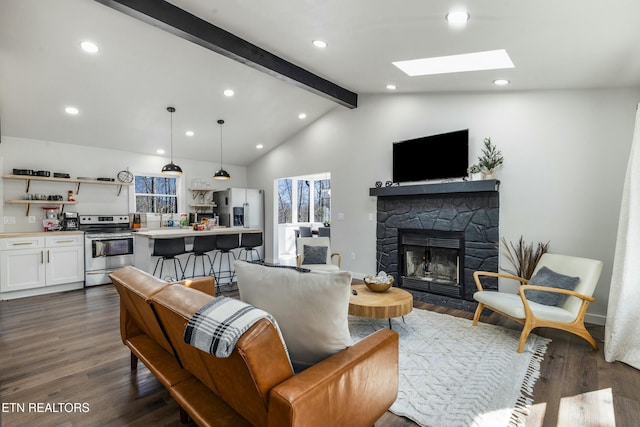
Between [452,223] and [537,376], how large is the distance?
236 centimetres

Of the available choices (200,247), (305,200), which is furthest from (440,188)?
(305,200)

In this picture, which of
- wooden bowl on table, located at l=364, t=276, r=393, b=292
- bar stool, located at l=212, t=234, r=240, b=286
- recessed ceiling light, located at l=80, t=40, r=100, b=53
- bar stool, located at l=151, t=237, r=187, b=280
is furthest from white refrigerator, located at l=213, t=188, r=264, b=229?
wooden bowl on table, located at l=364, t=276, r=393, b=292

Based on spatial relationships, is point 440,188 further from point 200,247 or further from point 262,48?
point 200,247

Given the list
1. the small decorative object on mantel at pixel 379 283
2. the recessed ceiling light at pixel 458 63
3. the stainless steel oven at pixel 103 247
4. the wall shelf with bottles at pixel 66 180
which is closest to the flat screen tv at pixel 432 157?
the recessed ceiling light at pixel 458 63

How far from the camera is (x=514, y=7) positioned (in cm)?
230

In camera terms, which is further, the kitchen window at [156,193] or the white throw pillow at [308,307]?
the kitchen window at [156,193]

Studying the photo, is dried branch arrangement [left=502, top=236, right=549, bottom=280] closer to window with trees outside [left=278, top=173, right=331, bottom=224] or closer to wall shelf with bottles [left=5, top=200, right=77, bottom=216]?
window with trees outside [left=278, top=173, right=331, bottom=224]

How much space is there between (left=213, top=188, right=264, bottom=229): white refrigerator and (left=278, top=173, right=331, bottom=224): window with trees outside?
1.29 metres

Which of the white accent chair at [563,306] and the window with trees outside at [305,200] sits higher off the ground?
the window with trees outside at [305,200]

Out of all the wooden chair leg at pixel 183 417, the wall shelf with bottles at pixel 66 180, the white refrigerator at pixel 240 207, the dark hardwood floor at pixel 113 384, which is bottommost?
the dark hardwood floor at pixel 113 384

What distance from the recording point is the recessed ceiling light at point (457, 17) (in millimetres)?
2484

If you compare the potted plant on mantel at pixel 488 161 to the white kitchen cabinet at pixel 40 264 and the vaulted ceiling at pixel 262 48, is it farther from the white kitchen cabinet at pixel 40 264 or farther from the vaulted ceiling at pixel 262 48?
the white kitchen cabinet at pixel 40 264

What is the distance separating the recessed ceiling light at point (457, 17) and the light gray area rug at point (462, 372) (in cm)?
280

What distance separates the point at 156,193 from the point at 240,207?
179 cm
